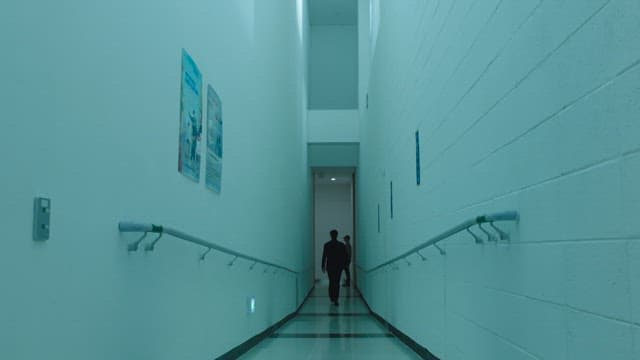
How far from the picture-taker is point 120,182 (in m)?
2.66

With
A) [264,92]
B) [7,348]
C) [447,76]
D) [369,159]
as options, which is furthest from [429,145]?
[369,159]

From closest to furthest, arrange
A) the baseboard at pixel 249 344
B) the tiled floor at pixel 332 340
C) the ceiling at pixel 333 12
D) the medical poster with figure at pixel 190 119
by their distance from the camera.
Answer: the medical poster with figure at pixel 190 119, the baseboard at pixel 249 344, the tiled floor at pixel 332 340, the ceiling at pixel 333 12

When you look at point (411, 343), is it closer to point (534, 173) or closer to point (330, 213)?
point (534, 173)

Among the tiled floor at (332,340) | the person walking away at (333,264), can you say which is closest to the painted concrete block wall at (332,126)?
the person walking away at (333,264)

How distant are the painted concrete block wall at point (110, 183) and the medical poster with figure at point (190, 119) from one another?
9 centimetres

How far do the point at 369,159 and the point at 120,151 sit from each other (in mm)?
9063

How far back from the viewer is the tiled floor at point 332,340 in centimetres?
577

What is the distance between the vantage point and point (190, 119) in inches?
149

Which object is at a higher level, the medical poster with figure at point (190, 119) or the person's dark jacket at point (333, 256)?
the medical poster with figure at point (190, 119)

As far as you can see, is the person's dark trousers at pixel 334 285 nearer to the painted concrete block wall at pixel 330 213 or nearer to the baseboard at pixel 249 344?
the baseboard at pixel 249 344

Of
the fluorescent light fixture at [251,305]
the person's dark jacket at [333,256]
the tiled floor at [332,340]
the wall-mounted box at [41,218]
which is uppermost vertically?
the wall-mounted box at [41,218]

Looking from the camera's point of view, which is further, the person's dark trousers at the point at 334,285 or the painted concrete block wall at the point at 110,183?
the person's dark trousers at the point at 334,285

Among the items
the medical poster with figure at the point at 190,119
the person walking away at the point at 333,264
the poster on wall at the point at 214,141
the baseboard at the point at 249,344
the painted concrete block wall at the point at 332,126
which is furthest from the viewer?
the painted concrete block wall at the point at 332,126

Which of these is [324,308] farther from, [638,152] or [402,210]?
[638,152]
